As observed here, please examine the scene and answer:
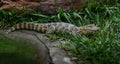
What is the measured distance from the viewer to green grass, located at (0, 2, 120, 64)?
22.3ft

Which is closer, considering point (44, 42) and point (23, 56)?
point (23, 56)

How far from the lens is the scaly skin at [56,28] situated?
8.65m

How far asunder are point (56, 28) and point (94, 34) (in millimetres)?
1360

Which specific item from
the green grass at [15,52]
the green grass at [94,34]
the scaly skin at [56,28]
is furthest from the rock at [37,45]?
the green grass at [94,34]

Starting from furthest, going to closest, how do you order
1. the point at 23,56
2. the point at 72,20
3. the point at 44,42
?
1. the point at 72,20
2. the point at 44,42
3. the point at 23,56

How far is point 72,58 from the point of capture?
271 inches

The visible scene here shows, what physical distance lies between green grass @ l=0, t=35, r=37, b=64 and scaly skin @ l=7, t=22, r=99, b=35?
47.3 inches

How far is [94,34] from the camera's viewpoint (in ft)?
27.2

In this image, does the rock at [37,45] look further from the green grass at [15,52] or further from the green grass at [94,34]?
the green grass at [94,34]

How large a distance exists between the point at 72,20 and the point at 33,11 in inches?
45.5

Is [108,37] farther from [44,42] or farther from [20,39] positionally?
[20,39]

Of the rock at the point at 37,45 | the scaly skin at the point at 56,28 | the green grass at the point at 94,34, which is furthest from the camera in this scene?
the scaly skin at the point at 56,28

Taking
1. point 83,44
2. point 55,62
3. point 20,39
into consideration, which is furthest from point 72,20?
point 55,62

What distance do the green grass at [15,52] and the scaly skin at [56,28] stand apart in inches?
47.3
